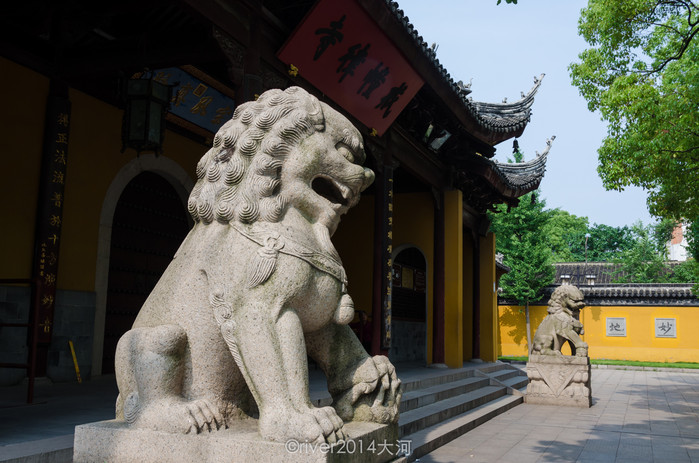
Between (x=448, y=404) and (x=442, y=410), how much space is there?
613 mm

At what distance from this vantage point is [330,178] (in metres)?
2.25

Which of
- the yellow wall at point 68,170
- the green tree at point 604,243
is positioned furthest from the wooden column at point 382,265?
the green tree at point 604,243

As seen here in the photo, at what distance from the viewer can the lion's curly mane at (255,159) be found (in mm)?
2092

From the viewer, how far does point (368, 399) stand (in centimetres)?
226

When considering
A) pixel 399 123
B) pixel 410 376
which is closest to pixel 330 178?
pixel 410 376

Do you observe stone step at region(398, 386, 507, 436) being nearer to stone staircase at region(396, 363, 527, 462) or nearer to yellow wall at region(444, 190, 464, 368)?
stone staircase at region(396, 363, 527, 462)

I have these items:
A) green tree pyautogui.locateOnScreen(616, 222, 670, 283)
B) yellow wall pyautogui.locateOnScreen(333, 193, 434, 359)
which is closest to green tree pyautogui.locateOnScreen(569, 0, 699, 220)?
yellow wall pyautogui.locateOnScreen(333, 193, 434, 359)

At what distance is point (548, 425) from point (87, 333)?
5.26m

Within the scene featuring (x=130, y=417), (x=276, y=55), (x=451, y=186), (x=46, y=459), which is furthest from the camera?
(x=451, y=186)

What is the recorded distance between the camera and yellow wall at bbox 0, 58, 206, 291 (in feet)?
19.0

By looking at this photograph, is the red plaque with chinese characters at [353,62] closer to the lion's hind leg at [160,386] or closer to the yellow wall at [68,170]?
the yellow wall at [68,170]

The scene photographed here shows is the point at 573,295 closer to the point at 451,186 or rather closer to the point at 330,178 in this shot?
the point at 451,186

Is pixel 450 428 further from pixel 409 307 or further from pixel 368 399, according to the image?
pixel 409 307

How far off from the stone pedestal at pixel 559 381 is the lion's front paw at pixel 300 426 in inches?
289
